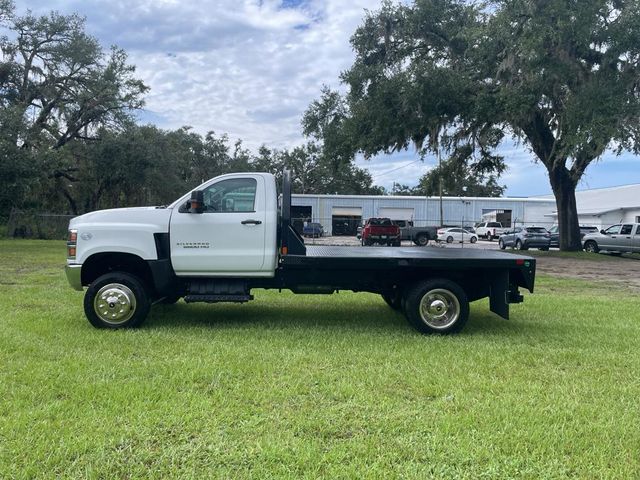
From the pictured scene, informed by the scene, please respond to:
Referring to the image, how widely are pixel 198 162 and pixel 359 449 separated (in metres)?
61.5

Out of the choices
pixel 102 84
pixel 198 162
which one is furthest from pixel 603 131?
pixel 198 162

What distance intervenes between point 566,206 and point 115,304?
83.6 feet

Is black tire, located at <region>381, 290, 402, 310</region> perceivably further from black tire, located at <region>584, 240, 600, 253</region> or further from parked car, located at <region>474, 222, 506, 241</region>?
parked car, located at <region>474, 222, 506, 241</region>

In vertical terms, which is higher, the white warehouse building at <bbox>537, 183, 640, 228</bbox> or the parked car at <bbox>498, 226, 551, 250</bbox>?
the white warehouse building at <bbox>537, 183, 640, 228</bbox>

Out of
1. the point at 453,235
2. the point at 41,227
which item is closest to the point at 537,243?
the point at 453,235

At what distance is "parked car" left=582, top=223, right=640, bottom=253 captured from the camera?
84.7ft

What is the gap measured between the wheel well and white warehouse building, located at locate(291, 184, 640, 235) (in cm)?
4080

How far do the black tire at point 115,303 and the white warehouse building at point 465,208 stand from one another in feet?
135

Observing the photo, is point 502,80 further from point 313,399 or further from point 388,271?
point 313,399

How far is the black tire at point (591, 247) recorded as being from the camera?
28.0m

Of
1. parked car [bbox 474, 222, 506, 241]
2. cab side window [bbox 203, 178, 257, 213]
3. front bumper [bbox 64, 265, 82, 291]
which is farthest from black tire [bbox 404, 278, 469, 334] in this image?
parked car [bbox 474, 222, 506, 241]

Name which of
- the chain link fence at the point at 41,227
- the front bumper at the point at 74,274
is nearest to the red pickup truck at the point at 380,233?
the chain link fence at the point at 41,227

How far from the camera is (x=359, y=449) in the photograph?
352cm

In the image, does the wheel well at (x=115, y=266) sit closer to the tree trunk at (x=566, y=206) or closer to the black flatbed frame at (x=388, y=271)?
the black flatbed frame at (x=388, y=271)
